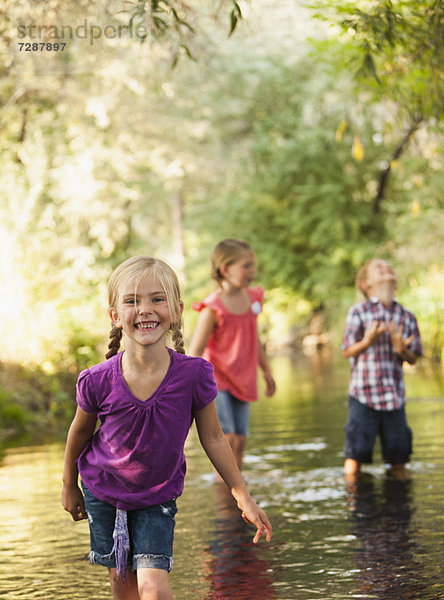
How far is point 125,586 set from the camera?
3.95m

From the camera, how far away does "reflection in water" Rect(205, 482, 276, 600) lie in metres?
5.02

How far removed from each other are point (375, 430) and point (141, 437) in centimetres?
410

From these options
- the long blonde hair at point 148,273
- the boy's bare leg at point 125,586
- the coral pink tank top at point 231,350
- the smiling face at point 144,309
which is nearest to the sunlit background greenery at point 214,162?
the coral pink tank top at point 231,350

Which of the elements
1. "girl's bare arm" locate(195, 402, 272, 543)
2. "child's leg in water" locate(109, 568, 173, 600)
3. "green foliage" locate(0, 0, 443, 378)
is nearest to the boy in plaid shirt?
"green foliage" locate(0, 0, 443, 378)

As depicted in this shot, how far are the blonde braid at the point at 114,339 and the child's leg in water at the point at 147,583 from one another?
87 centimetres

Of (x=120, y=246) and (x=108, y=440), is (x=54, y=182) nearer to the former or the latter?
(x=120, y=246)

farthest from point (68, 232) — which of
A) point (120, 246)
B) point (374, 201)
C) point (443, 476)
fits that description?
point (443, 476)

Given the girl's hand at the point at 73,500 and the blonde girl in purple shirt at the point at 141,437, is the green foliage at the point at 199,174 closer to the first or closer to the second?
the blonde girl in purple shirt at the point at 141,437

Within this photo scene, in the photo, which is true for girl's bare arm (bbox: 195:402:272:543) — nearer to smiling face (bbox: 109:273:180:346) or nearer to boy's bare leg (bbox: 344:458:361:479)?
smiling face (bbox: 109:273:180:346)

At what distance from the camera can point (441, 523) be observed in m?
6.20

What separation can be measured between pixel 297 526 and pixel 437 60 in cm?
337

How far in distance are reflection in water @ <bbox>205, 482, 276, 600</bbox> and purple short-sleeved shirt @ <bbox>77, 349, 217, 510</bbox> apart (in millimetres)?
1302

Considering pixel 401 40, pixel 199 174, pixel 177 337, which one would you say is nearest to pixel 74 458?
pixel 177 337

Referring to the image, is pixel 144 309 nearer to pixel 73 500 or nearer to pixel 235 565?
pixel 73 500
